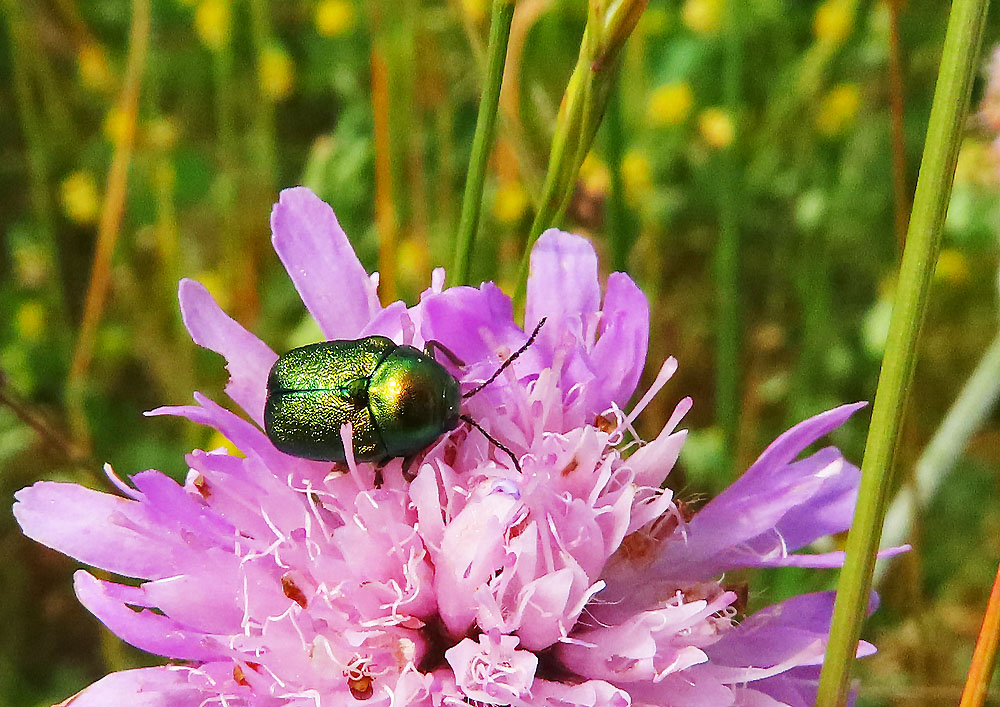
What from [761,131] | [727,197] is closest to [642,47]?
[761,131]

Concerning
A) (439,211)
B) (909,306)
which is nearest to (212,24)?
(439,211)

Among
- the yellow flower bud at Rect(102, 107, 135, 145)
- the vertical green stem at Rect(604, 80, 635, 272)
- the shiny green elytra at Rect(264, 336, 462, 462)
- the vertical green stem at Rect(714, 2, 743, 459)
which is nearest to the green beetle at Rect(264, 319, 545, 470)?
the shiny green elytra at Rect(264, 336, 462, 462)

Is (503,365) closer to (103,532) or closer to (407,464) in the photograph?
(407,464)

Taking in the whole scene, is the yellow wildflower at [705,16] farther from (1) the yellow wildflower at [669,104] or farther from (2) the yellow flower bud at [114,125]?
(2) the yellow flower bud at [114,125]

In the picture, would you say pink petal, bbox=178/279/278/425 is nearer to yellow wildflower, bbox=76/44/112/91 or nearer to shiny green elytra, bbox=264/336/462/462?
shiny green elytra, bbox=264/336/462/462

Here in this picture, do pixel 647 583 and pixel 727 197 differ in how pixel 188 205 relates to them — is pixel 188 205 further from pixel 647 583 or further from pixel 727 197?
pixel 647 583

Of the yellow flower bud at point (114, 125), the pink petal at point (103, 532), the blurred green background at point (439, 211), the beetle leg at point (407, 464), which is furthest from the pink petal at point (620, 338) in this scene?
the yellow flower bud at point (114, 125)
